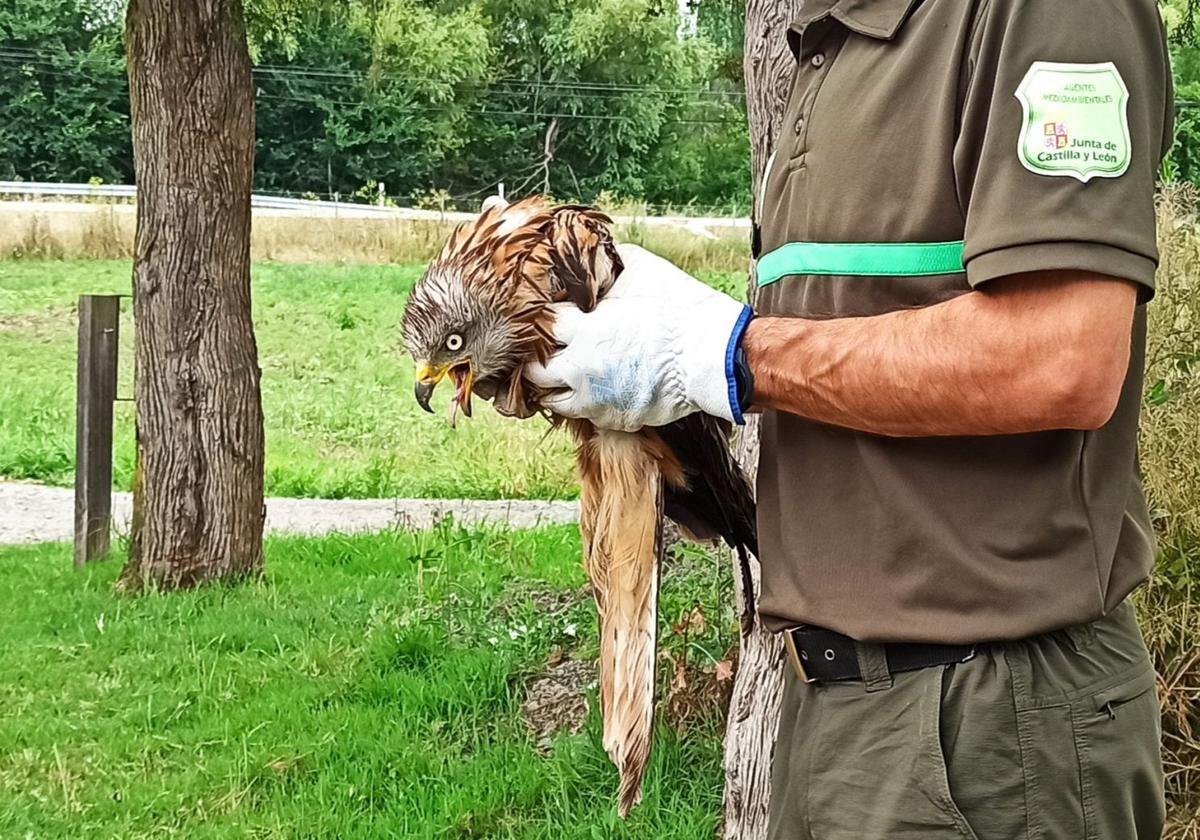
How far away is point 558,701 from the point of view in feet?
16.8

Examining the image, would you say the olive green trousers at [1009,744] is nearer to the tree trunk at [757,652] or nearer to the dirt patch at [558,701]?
the tree trunk at [757,652]

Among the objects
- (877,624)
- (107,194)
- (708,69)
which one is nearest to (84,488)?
(877,624)

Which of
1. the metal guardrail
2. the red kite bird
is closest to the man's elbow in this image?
the red kite bird

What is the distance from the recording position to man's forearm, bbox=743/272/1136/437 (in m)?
1.60

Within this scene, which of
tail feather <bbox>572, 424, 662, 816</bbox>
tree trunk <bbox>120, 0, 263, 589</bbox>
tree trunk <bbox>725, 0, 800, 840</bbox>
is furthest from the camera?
tree trunk <bbox>120, 0, 263, 589</bbox>

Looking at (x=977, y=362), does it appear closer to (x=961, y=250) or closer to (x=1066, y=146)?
(x=961, y=250)

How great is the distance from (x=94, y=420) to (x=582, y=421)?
20.5 ft

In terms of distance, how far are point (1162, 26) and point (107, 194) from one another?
2898cm

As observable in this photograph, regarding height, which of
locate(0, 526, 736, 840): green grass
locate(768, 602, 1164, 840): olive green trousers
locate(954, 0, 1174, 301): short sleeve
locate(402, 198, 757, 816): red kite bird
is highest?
locate(954, 0, 1174, 301): short sleeve

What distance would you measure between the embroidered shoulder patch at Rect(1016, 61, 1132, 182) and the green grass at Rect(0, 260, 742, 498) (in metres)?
5.77

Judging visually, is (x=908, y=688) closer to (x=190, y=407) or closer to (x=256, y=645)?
(x=256, y=645)

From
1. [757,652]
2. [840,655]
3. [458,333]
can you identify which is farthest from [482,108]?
[840,655]

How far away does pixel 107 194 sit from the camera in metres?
28.0

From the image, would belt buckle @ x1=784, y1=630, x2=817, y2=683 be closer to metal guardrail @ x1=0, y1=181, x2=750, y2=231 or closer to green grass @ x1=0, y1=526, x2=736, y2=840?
green grass @ x1=0, y1=526, x2=736, y2=840
